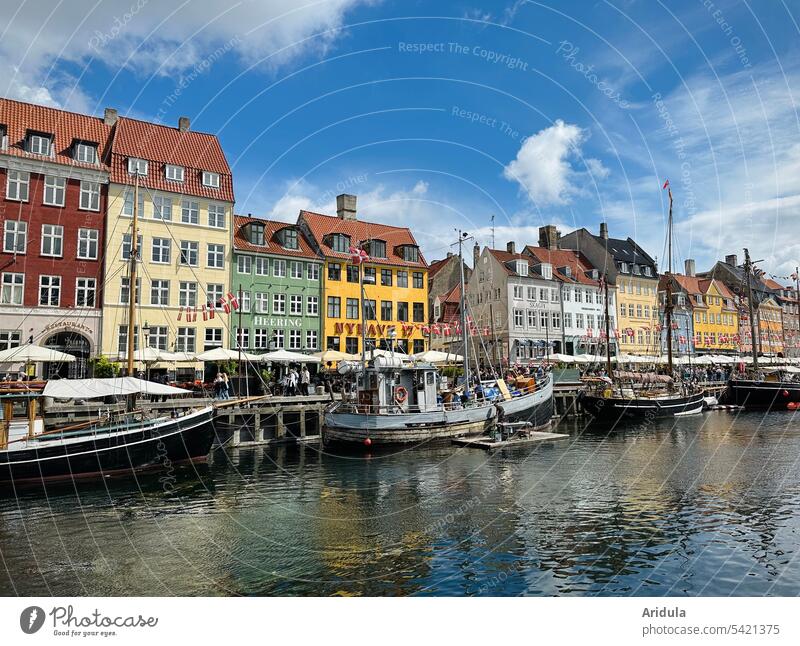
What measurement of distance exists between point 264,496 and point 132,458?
→ 601cm

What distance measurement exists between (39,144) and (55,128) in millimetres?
2033

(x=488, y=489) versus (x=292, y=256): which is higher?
(x=292, y=256)

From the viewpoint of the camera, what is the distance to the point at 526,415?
30219mm

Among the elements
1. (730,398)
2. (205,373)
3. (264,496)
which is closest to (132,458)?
(264,496)

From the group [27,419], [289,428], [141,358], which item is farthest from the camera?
[289,428]

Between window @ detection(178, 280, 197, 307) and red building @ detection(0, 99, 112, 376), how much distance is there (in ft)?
14.4

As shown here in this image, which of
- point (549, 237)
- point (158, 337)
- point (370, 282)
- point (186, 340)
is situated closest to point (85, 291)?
point (158, 337)

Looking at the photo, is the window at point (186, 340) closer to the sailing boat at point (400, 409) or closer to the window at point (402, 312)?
the sailing boat at point (400, 409)

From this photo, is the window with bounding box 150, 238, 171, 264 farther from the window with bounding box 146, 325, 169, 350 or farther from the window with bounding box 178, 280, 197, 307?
the window with bounding box 146, 325, 169, 350

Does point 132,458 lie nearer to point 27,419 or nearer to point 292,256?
point 27,419

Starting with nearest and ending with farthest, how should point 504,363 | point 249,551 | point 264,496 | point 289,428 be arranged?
point 249,551
point 264,496
point 289,428
point 504,363

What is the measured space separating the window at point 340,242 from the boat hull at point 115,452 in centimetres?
2229

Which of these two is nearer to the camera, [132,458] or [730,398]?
[132,458]
